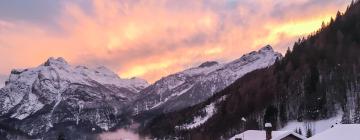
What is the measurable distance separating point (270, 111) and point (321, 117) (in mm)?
15497

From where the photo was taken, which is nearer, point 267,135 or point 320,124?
point 267,135

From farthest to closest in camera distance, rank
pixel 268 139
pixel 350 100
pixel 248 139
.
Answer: pixel 350 100 → pixel 248 139 → pixel 268 139

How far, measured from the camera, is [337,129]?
5988cm

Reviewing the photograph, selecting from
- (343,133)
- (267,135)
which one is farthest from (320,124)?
(343,133)

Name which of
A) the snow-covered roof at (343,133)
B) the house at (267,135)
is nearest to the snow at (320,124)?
the house at (267,135)

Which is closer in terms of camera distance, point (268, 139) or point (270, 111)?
point (268, 139)

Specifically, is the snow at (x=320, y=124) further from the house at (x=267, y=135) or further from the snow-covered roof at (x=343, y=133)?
the snow-covered roof at (x=343, y=133)

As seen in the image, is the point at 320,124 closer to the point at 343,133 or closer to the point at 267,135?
the point at 267,135

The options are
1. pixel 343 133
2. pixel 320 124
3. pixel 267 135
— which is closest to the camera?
pixel 343 133

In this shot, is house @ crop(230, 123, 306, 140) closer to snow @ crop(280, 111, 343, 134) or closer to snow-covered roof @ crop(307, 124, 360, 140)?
snow-covered roof @ crop(307, 124, 360, 140)

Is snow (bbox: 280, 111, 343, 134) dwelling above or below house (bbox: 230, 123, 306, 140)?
above

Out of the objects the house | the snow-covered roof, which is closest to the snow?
the house

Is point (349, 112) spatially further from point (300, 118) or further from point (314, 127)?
point (300, 118)

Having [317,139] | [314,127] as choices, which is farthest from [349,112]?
[317,139]
